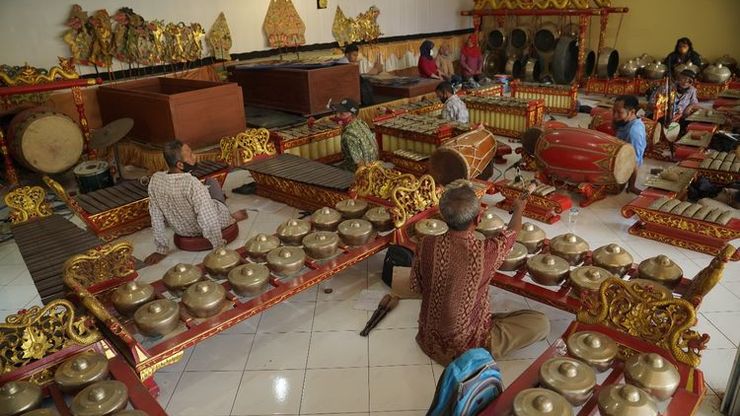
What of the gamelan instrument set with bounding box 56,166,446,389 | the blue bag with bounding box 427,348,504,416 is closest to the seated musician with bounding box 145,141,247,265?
the gamelan instrument set with bounding box 56,166,446,389

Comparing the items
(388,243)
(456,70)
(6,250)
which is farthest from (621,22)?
(6,250)

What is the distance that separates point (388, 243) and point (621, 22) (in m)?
9.38

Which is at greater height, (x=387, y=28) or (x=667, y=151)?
(x=387, y=28)

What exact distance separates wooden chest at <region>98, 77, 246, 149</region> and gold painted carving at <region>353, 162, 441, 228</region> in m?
2.92

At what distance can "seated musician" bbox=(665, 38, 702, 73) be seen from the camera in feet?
27.2

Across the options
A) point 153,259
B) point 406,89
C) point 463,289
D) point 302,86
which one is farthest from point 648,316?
point 406,89

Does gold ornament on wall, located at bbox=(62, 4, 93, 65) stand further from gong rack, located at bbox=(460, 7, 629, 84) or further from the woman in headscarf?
gong rack, located at bbox=(460, 7, 629, 84)

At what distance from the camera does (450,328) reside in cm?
253

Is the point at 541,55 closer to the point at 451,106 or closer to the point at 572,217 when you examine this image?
the point at 451,106

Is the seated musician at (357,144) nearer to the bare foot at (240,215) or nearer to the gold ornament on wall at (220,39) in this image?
the bare foot at (240,215)

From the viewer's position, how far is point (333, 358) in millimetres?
2863

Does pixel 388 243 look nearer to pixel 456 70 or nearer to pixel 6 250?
pixel 6 250

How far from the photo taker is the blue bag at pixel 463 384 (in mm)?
1799

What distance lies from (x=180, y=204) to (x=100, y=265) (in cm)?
103
